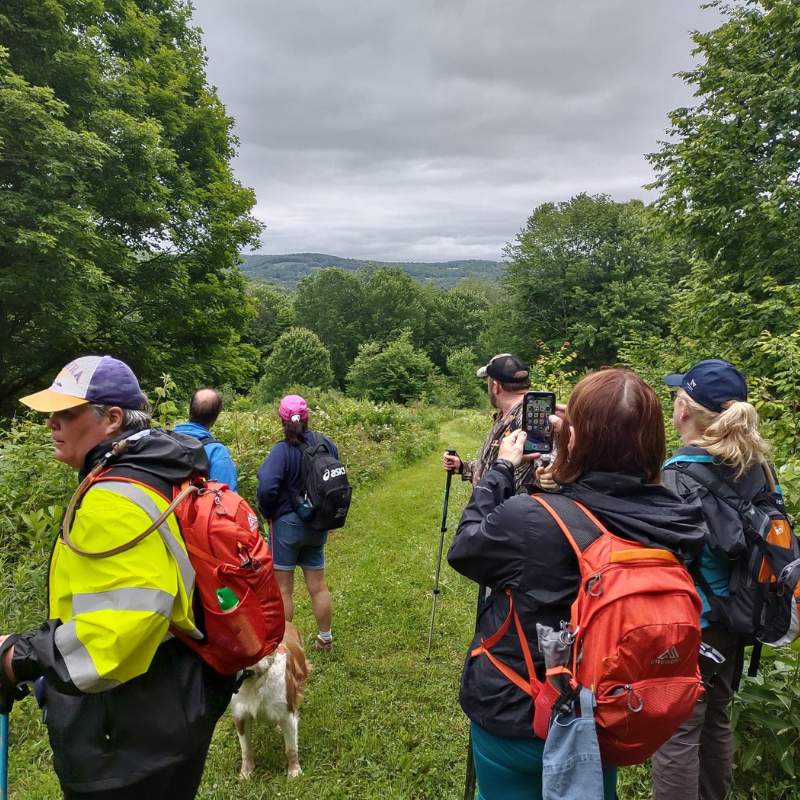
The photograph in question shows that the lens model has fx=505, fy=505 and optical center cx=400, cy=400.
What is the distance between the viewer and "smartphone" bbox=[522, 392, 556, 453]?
95.7 inches

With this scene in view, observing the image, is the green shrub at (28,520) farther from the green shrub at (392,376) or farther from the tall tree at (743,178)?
the green shrub at (392,376)

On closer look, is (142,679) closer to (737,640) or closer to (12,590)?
(737,640)

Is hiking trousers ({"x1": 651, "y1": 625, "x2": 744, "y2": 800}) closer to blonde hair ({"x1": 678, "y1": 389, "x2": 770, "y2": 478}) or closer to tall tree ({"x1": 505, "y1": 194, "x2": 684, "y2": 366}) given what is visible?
blonde hair ({"x1": 678, "y1": 389, "x2": 770, "y2": 478})

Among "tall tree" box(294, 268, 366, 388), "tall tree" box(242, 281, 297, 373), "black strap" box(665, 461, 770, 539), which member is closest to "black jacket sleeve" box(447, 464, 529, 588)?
"black strap" box(665, 461, 770, 539)

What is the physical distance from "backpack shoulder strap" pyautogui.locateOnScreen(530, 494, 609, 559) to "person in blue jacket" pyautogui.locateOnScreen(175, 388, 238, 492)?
264 centimetres

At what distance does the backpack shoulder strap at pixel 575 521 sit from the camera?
1.53 m

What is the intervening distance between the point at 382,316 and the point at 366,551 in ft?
136

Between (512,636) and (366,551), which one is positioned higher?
(512,636)

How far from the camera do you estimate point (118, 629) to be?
4.77 ft

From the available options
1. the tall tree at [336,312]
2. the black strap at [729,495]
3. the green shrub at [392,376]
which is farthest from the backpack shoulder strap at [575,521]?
the tall tree at [336,312]

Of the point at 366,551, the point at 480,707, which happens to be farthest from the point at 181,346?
the point at 480,707

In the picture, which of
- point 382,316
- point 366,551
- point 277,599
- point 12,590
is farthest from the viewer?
point 382,316

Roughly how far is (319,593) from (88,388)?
117 inches

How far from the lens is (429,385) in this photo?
33500mm
